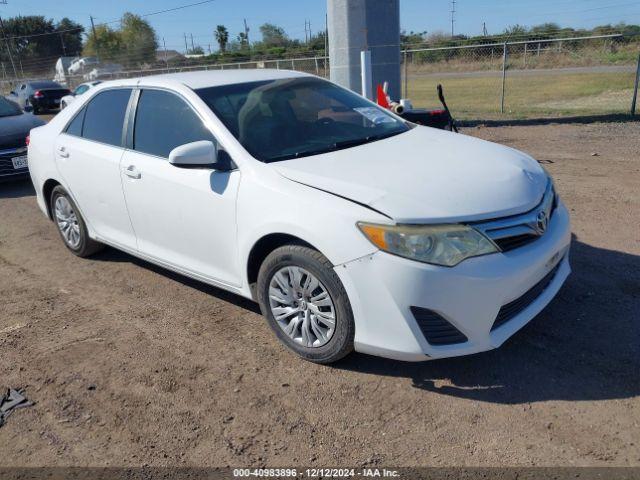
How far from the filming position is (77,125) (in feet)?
17.5

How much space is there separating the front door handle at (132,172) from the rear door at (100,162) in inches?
6.0

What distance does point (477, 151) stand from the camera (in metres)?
3.96

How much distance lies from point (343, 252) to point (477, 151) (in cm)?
141

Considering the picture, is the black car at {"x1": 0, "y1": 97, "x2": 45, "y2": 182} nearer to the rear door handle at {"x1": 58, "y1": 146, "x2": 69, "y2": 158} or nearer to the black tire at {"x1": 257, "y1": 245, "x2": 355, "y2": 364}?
the rear door handle at {"x1": 58, "y1": 146, "x2": 69, "y2": 158}

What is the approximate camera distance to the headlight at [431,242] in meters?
3.01

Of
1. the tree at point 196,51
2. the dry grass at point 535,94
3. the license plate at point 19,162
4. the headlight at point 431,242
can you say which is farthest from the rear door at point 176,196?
the tree at point 196,51

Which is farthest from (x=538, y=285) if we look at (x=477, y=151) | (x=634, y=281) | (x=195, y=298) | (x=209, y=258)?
(x=195, y=298)

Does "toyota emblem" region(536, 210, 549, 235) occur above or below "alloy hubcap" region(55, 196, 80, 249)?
above

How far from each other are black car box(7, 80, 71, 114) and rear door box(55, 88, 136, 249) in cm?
2468

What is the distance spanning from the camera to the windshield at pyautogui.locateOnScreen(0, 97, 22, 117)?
9938 millimetres

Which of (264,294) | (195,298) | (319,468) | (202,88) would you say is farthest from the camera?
(195,298)

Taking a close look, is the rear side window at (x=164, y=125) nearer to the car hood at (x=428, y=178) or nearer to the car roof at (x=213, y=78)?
the car roof at (x=213, y=78)

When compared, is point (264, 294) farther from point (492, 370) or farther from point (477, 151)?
point (477, 151)

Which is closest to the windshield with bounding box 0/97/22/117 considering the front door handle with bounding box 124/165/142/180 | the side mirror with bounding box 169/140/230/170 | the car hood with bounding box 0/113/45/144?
the car hood with bounding box 0/113/45/144
